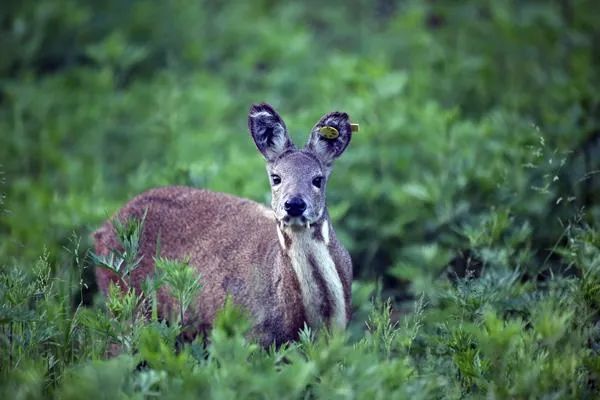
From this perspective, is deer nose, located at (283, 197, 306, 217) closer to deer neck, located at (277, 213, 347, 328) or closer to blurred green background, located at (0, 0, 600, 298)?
deer neck, located at (277, 213, 347, 328)

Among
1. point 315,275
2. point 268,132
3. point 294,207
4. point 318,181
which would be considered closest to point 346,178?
point 268,132

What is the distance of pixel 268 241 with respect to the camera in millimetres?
6438

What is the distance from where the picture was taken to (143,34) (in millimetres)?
12164

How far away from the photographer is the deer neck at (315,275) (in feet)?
19.6

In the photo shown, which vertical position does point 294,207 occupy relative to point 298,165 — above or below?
below

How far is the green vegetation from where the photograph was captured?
16.6 ft

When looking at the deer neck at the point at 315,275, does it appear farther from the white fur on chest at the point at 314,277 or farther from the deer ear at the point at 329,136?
the deer ear at the point at 329,136

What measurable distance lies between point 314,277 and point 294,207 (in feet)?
1.61

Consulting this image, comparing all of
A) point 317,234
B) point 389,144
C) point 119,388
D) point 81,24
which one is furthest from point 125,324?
point 81,24

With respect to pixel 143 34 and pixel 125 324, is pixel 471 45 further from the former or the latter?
pixel 125 324

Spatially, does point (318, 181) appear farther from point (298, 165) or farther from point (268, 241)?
point (268, 241)

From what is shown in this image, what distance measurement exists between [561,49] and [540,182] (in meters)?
3.70

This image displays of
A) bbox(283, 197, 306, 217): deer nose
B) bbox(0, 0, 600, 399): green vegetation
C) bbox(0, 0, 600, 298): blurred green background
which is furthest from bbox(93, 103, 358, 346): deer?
bbox(0, 0, 600, 298): blurred green background

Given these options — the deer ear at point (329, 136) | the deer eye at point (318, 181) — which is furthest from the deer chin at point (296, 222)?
the deer ear at point (329, 136)
